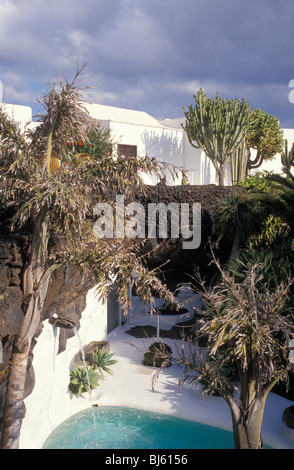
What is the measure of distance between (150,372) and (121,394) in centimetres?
203

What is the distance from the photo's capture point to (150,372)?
14961 millimetres

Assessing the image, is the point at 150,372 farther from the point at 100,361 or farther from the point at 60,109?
the point at 60,109

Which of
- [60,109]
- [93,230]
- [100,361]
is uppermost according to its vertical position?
[60,109]

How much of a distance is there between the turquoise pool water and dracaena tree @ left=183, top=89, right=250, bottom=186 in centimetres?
1377

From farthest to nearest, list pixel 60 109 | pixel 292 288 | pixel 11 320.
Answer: pixel 292 288 < pixel 60 109 < pixel 11 320

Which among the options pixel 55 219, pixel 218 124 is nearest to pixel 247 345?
pixel 55 219

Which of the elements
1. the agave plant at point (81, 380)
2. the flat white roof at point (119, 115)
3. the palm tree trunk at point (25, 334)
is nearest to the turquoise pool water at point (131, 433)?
the agave plant at point (81, 380)

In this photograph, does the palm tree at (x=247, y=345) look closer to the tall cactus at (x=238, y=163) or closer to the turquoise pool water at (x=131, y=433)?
the turquoise pool water at (x=131, y=433)

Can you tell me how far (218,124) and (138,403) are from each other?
49.9 feet

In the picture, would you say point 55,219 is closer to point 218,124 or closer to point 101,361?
point 101,361

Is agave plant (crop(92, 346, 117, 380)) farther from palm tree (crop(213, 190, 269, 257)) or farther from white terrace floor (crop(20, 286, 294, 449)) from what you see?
palm tree (crop(213, 190, 269, 257))

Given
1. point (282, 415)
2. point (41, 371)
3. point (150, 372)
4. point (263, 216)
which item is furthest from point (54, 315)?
point (263, 216)

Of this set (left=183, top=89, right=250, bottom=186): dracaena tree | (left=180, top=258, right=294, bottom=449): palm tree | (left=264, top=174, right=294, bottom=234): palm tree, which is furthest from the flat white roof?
(left=180, top=258, right=294, bottom=449): palm tree

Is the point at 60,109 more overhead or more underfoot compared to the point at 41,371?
more overhead
